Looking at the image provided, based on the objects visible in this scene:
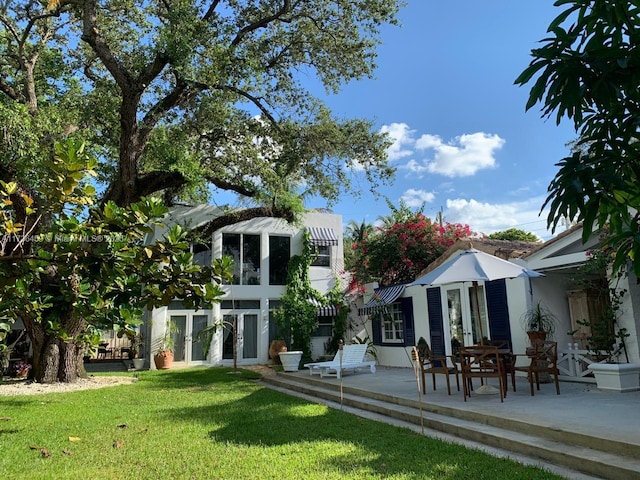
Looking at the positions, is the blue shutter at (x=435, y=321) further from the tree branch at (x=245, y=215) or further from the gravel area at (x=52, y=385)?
the gravel area at (x=52, y=385)

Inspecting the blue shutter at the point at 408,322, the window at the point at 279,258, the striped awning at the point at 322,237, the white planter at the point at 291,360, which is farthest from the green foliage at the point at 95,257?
the striped awning at the point at 322,237

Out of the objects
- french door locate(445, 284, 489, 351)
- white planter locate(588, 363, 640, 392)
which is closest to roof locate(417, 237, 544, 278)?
french door locate(445, 284, 489, 351)

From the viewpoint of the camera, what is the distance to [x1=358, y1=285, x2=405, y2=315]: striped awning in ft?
52.9

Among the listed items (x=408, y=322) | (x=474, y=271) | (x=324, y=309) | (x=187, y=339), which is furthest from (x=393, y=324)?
(x=187, y=339)

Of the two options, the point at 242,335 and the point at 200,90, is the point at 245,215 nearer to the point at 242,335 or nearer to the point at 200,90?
the point at 200,90

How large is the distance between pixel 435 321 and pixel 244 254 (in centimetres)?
1125

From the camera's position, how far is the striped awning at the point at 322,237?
2308 centimetres

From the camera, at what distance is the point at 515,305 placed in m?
11.9

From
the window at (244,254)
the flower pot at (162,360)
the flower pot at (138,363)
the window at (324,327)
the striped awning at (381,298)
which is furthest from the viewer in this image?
the window at (324,327)

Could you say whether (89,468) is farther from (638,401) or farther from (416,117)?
(416,117)

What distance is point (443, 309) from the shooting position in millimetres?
14352

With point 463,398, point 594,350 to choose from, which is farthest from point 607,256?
point 463,398

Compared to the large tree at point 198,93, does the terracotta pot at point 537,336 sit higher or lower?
lower

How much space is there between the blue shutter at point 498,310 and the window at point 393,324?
4.44 metres
